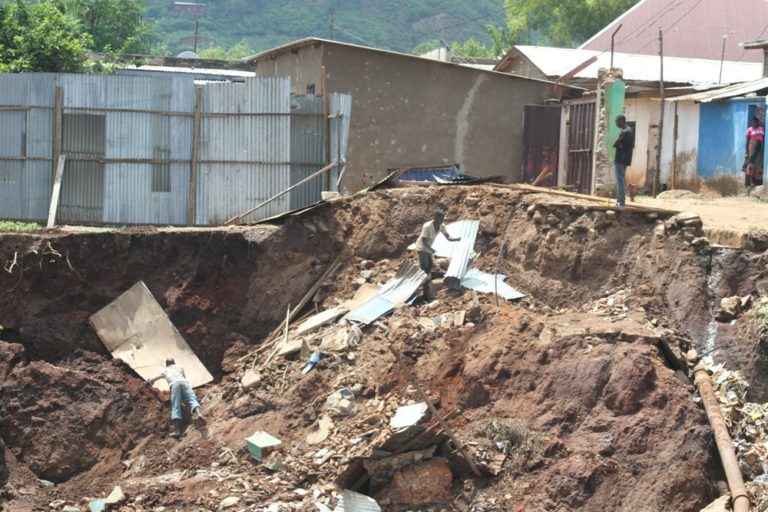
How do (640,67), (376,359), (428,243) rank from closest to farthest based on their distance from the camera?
1. (376,359)
2. (428,243)
3. (640,67)

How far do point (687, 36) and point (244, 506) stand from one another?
101 ft

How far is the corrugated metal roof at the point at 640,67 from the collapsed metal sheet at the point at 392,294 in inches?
491

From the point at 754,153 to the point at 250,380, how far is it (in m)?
10.7

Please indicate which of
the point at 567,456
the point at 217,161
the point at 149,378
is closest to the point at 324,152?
the point at 217,161

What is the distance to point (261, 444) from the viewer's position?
14227mm

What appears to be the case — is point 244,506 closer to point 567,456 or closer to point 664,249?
point 567,456

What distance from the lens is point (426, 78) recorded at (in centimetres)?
2220

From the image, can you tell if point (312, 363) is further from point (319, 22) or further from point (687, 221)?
point (319, 22)

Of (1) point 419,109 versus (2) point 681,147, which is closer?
(1) point 419,109

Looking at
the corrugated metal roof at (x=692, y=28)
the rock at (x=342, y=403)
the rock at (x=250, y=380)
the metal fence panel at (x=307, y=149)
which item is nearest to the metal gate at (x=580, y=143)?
the metal fence panel at (x=307, y=149)

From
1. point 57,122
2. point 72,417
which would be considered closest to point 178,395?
point 72,417

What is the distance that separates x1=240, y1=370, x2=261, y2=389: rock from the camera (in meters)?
15.7

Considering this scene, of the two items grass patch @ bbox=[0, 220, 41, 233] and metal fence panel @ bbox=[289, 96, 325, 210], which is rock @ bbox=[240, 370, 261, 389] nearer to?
metal fence panel @ bbox=[289, 96, 325, 210]

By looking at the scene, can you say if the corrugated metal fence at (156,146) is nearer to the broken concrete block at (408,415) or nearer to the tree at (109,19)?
the broken concrete block at (408,415)
